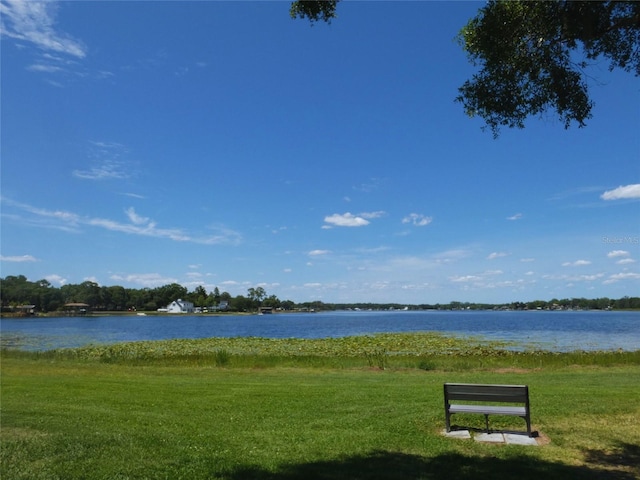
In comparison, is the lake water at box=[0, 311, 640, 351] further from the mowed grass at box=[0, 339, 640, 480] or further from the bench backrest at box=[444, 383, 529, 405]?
the bench backrest at box=[444, 383, 529, 405]

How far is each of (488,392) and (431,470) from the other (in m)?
2.28

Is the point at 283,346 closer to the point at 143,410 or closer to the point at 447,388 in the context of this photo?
the point at 143,410

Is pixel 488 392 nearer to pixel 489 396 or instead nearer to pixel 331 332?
pixel 489 396

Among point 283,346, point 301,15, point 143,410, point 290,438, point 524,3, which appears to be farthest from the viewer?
point 283,346

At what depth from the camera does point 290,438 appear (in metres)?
7.28

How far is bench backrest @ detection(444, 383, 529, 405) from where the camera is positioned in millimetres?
7316

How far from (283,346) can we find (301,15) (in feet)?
95.1

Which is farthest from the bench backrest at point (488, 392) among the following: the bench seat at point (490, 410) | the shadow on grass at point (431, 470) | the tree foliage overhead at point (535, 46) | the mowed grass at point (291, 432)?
the tree foliage overhead at point (535, 46)

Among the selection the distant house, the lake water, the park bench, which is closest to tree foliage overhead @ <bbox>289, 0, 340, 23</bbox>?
the park bench

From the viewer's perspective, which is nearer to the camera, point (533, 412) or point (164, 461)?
point (164, 461)

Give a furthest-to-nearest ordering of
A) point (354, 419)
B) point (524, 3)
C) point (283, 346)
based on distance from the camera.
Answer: point (283, 346)
point (354, 419)
point (524, 3)

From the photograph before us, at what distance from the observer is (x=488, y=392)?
24.6ft

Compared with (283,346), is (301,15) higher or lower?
higher

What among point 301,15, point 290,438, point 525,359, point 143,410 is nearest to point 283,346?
point 525,359
